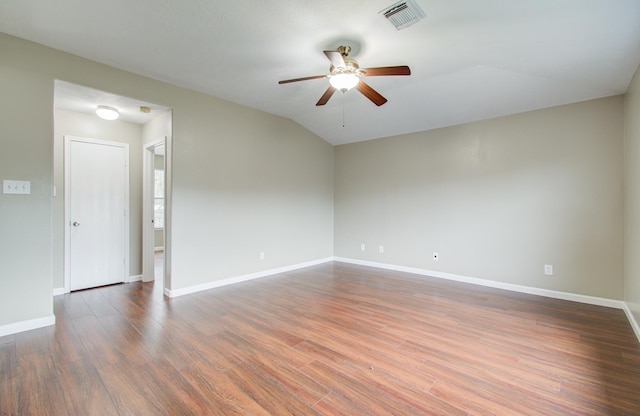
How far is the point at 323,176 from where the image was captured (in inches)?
235

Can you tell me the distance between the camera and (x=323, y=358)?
2.23 meters

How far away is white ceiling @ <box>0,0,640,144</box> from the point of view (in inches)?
87.0

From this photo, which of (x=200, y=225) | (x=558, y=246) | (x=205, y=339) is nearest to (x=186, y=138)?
(x=200, y=225)

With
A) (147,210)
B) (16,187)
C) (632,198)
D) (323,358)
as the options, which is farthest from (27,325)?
(632,198)

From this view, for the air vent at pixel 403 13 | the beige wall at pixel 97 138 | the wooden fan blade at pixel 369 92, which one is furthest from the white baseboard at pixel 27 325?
the air vent at pixel 403 13

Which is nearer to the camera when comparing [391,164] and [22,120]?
[22,120]

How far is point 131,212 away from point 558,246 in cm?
603

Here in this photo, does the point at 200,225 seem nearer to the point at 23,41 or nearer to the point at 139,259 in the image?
the point at 139,259

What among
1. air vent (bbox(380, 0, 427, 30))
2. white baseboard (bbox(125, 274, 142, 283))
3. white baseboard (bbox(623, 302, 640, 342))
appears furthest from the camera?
white baseboard (bbox(125, 274, 142, 283))

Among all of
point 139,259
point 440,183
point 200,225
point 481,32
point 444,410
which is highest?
point 481,32

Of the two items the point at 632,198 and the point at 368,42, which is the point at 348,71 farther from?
the point at 632,198

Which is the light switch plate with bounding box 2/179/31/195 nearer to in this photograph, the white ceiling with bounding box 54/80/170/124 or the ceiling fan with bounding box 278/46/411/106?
the white ceiling with bounding box 54/80/170/124

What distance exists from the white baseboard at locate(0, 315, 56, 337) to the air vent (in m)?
4.13

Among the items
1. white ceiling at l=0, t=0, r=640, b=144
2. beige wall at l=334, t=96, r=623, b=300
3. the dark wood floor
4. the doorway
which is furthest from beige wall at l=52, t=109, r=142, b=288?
beige wall at l=334, t=96, r=623, b=300
